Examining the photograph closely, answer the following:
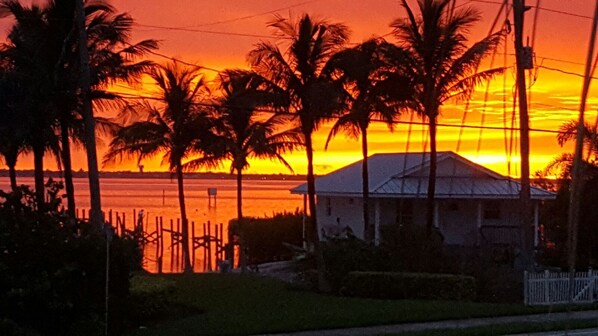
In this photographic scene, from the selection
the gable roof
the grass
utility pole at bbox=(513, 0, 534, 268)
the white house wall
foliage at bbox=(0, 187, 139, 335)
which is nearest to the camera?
utility pole at bbox=(513, 0, 534, 268)

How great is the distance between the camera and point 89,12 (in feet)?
77.2

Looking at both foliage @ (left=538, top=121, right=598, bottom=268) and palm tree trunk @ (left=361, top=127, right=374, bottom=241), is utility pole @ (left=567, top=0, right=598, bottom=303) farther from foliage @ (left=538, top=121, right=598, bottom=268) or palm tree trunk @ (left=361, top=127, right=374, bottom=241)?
palm tree trunk @ (left=361, top=127, right=374, bottom=241)

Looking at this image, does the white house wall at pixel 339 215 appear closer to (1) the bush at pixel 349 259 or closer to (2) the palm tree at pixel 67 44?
(1) the bush at pixel 349 259

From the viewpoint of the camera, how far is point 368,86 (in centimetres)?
3244

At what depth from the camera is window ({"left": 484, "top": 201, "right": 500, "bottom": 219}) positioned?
125ft

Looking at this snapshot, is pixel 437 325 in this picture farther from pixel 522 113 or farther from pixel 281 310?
pixel 522 113

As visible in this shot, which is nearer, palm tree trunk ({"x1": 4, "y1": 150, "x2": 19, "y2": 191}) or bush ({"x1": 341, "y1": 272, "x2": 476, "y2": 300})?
bush ({"x1": 341, "y1": 272, "x2": 476, "y2": 300})

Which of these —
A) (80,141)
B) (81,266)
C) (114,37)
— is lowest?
(81,266)

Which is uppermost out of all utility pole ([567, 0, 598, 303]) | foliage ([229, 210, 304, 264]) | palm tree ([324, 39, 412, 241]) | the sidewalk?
palm tree ([324, 39, 412, 241])

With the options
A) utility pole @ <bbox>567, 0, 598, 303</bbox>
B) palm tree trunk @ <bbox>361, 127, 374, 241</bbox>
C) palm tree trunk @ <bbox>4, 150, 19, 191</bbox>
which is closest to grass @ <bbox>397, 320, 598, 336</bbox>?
utility pole @ <bbox>567, 0, 598, 303</bbox>

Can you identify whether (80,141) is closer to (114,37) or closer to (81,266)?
(114,37)

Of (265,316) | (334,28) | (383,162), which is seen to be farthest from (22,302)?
(383,162)

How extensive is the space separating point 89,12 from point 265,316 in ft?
31.2

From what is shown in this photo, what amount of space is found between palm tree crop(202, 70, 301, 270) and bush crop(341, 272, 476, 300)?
20.5 ft
